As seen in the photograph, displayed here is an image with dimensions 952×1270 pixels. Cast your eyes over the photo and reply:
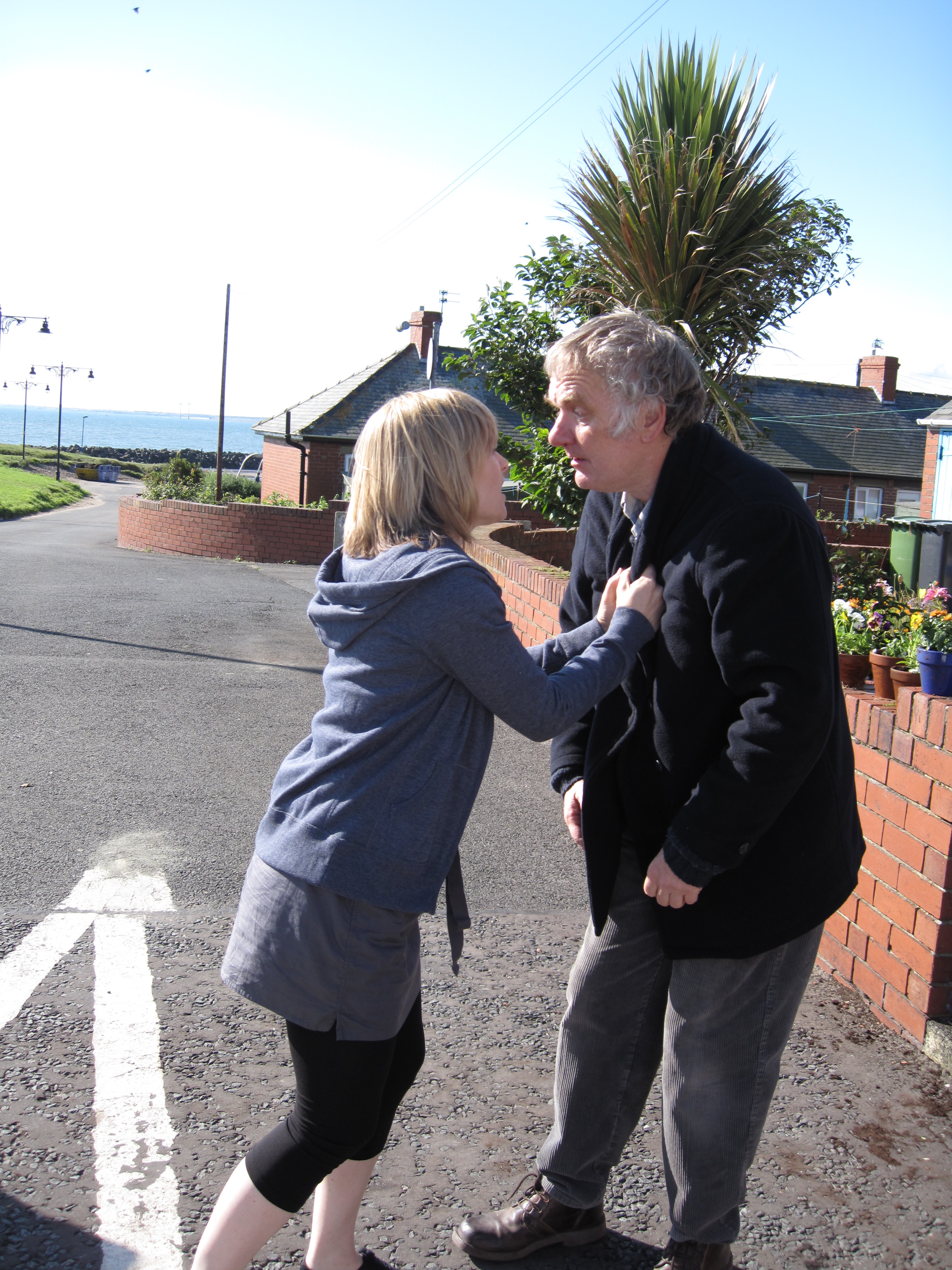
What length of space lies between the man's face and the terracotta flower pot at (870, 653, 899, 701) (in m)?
1.91

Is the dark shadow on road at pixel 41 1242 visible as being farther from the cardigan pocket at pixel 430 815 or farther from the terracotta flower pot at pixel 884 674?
the terracotta flower pot at pixel 884 674

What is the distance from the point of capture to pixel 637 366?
1.97m

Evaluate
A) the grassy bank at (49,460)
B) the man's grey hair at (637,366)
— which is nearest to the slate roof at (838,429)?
the man's grey hair at (637,366)

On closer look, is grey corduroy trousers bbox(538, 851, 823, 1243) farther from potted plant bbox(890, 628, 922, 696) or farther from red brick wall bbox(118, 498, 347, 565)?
red brick wall bbox(118, 498, 347, 565)

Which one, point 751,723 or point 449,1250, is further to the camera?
point 449,1250

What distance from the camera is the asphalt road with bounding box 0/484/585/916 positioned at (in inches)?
166

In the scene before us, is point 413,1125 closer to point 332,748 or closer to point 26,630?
point 332,748

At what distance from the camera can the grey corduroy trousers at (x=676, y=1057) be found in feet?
6.57

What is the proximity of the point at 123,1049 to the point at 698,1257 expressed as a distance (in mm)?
1645

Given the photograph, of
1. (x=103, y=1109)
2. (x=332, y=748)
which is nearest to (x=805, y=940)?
(x=332, y=748)

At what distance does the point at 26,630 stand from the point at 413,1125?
→ 7692 millimetres

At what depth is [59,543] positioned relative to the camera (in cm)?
1945

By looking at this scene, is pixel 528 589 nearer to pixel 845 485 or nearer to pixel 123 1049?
pixel 123 1049

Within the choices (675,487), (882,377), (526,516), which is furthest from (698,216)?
(882,377)
